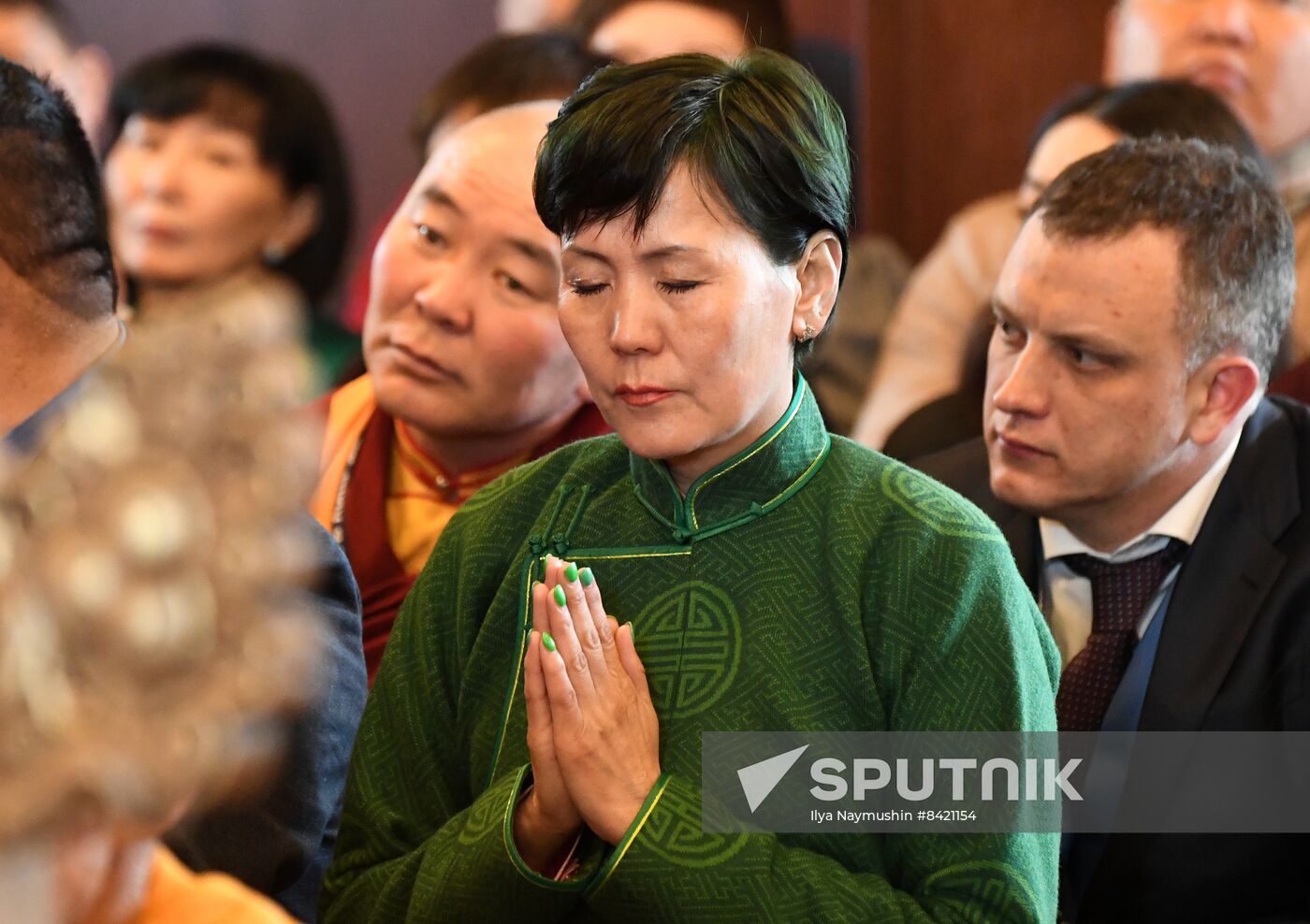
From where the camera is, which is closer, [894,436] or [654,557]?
[654,557]

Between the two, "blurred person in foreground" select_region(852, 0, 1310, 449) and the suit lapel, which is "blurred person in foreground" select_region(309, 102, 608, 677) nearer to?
the suit lapel

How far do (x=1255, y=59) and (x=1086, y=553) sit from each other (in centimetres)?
145

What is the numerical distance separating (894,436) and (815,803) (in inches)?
41.7

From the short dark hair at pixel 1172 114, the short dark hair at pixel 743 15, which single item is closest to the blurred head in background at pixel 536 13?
the short dark hair at pixel 743 15

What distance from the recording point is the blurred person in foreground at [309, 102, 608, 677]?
175 cm

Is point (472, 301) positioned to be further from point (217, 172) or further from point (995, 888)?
point (217, 172)

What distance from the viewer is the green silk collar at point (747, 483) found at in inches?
49.5

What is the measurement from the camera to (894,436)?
219 cm

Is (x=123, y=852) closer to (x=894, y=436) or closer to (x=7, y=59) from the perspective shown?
(x=7, y=59)

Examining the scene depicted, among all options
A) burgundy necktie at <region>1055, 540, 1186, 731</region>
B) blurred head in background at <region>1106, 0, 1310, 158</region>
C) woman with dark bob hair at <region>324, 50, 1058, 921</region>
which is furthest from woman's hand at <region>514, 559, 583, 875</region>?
blurred head in background at <region>1106, 0, 1310, 158</region>

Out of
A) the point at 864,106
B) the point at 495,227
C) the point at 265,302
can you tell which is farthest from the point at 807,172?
the point at 864,106

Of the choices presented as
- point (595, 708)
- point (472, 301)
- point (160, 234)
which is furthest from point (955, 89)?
point (595, 708)

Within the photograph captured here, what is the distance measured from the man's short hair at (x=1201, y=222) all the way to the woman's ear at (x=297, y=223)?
1691 millimetres

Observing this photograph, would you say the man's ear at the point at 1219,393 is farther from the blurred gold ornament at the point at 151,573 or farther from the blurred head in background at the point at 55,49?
the blurred head in background at the point at 55,49
